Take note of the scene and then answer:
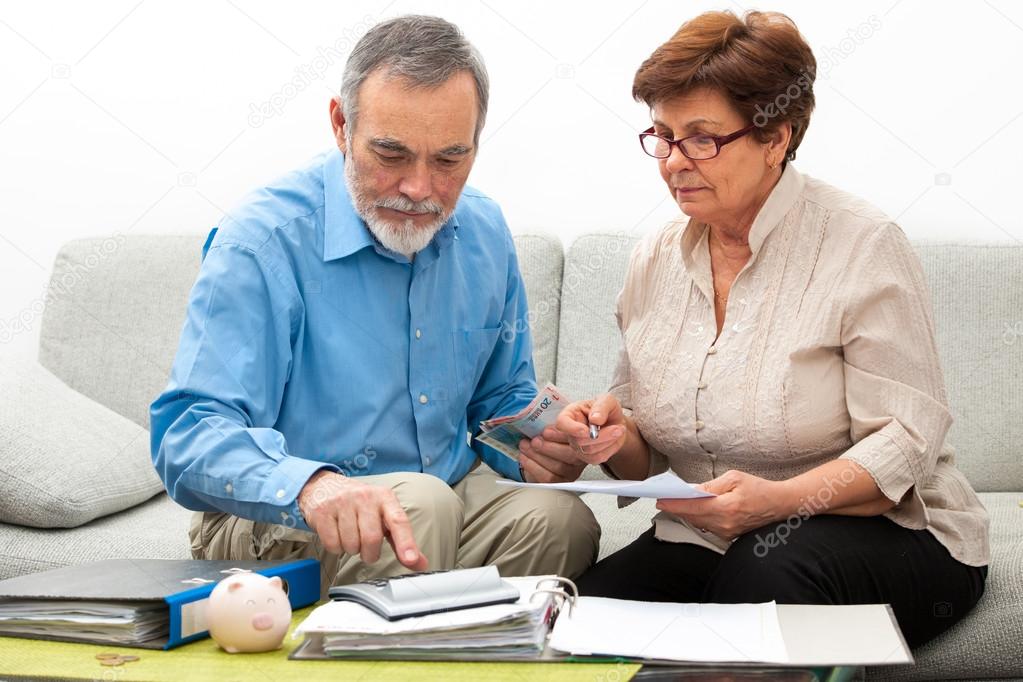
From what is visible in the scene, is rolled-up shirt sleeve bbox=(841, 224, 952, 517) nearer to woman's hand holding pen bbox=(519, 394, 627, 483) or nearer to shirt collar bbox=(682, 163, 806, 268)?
shirt collar bbox=(682, 163, 806, 268)

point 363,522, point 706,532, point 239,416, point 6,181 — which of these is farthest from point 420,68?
point 6,181

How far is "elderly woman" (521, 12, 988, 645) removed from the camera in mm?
1512

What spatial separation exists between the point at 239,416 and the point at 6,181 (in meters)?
1.74

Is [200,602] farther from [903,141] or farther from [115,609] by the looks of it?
[903,141]

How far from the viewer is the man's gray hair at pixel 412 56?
5.39 feet

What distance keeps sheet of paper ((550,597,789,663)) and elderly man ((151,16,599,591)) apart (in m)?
0.33

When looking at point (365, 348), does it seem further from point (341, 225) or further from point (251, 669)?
point (251, 669)

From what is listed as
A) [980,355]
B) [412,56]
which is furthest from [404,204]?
[980,355]

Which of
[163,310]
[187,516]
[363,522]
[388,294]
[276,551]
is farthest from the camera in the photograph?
[163,310]

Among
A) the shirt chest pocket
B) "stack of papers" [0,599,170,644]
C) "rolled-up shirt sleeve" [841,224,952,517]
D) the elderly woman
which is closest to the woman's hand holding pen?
the elderly woman

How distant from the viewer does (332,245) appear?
1737 mm

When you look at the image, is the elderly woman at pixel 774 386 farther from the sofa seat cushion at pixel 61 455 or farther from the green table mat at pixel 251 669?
the sofa seat cushion at pixel 61 455

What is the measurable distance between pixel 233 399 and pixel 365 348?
25 centimetres

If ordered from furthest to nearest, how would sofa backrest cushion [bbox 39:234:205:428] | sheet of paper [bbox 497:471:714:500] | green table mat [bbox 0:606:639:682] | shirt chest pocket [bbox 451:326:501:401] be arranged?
sofa backrest cushion [bbox 39:234:205:428], shirt chest pocket [bbox 451:326:501:401], sheet of paper [bbox 497:471:714:500], green table mat [bbox 0:606:639:682]
